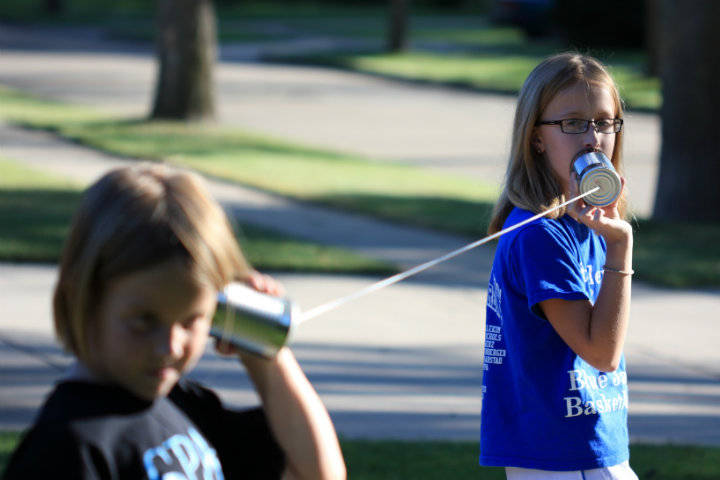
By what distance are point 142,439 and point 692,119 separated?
357 inches

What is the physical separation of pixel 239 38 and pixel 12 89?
47.2ft

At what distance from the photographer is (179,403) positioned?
6.19 ft

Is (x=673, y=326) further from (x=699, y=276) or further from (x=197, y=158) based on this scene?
(x=197, y=158)

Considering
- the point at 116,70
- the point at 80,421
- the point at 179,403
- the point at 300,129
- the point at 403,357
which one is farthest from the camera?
the point at 116,70

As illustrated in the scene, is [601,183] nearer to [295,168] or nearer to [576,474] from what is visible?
[576,474]

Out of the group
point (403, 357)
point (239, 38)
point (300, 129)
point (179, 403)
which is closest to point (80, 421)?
point (179, 403)

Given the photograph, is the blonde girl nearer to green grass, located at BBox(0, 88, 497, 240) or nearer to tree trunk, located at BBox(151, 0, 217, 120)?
green grass, located at BBox(0, 88, 497, 240)

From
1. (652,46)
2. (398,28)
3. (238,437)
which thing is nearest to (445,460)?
(238,437)

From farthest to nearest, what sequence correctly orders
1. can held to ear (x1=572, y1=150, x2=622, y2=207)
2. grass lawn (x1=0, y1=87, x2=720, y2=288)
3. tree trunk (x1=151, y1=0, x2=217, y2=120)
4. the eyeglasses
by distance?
1. tree trunk (x1=151, y1=0, x2=217, y2=120)
2. grass lawn (x1=0, y1=87, x2=720, y2=288)
3. the eyeglasses
4. can held to ear (x1=572, y1=150, x2=622, y2=207)

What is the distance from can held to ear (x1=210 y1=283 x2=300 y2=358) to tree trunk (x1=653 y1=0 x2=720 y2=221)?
29.0 feet

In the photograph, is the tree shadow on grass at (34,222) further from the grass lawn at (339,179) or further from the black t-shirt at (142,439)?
the black t-shirt at (142,439)

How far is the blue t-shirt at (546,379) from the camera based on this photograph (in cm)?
253

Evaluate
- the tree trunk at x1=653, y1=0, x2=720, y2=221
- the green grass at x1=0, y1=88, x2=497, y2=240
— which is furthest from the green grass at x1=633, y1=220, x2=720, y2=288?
the green grass at x1=0, y1=88, x2=497, y2=240

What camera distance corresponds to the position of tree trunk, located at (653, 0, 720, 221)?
32.8 ft
